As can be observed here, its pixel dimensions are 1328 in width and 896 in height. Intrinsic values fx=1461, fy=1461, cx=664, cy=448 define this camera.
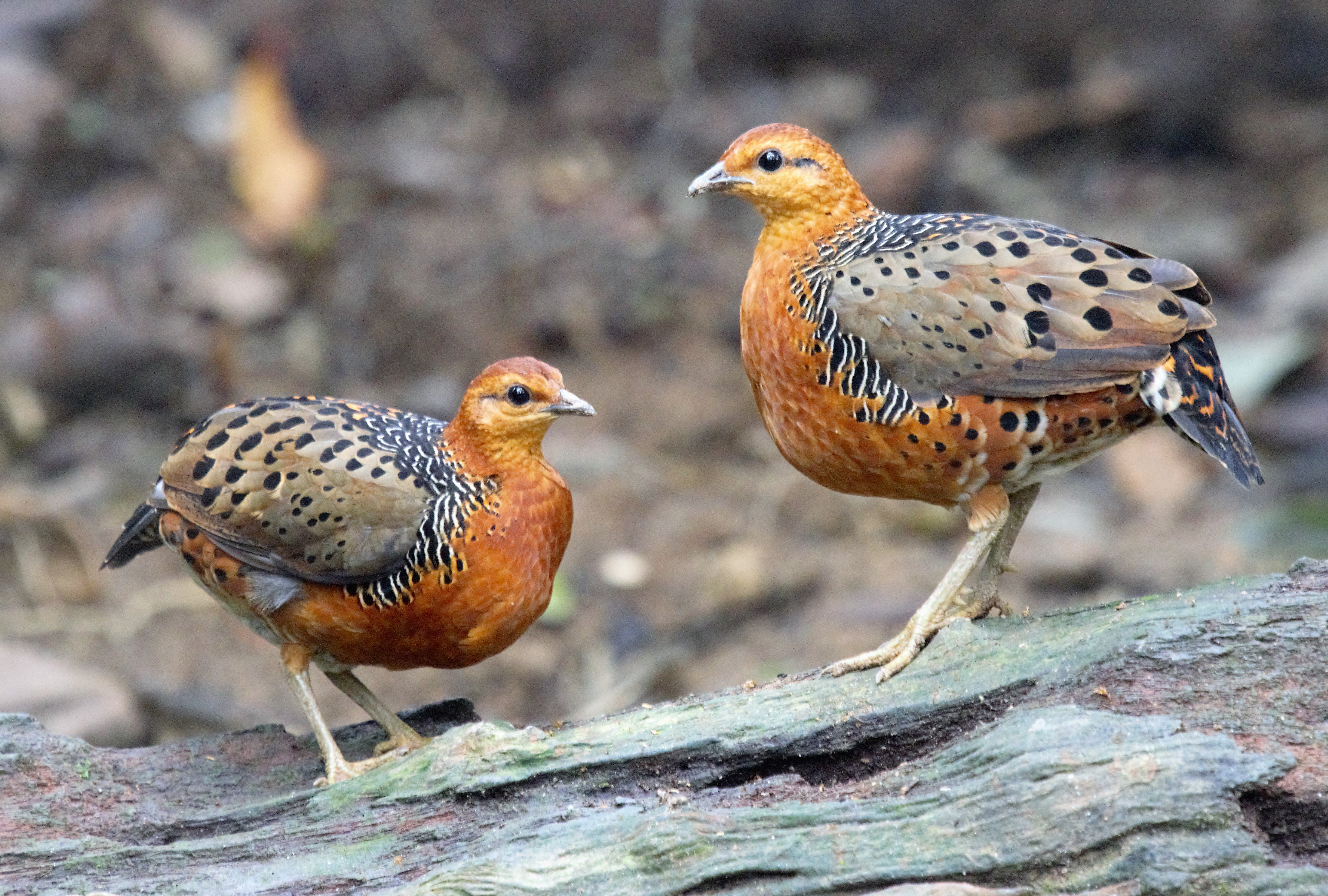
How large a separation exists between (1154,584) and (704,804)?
4718 mm

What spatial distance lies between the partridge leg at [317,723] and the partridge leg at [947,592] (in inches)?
69.3

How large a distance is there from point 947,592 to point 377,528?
2.08 m

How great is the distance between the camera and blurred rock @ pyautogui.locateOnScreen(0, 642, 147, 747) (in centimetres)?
738

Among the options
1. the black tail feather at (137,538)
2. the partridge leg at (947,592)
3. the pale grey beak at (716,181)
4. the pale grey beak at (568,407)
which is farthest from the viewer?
the black tail feather at (137,538)

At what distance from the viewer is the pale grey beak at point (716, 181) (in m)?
5.56

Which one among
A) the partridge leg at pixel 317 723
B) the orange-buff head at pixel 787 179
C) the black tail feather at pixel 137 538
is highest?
the orange-buff head at pixel 787 179

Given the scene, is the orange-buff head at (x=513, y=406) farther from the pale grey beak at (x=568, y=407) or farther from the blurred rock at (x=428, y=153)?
the blurred rock at (x=428, y=153)

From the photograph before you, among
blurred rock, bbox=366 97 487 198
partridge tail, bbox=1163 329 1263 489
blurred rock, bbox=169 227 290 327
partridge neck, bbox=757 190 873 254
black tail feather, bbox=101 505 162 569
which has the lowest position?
partridge tail, bbox=1163 329 1263 489

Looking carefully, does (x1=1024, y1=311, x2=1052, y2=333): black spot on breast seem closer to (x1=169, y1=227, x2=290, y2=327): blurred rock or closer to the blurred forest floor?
the blurred forest floor

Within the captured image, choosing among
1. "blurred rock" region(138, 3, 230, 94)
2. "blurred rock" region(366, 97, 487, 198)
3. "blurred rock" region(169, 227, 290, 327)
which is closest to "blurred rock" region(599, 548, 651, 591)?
"blurred rock" region(169, 227, 290, 327)

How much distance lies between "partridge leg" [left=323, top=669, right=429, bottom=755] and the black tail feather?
96 cm

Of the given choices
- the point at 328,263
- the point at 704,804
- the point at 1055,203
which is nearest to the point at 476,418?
the point at 704,804

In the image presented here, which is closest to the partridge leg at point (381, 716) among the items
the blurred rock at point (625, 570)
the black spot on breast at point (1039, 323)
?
the black spot on breast at point (1039, 323)

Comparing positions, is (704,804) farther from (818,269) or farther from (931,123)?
(931,123)
